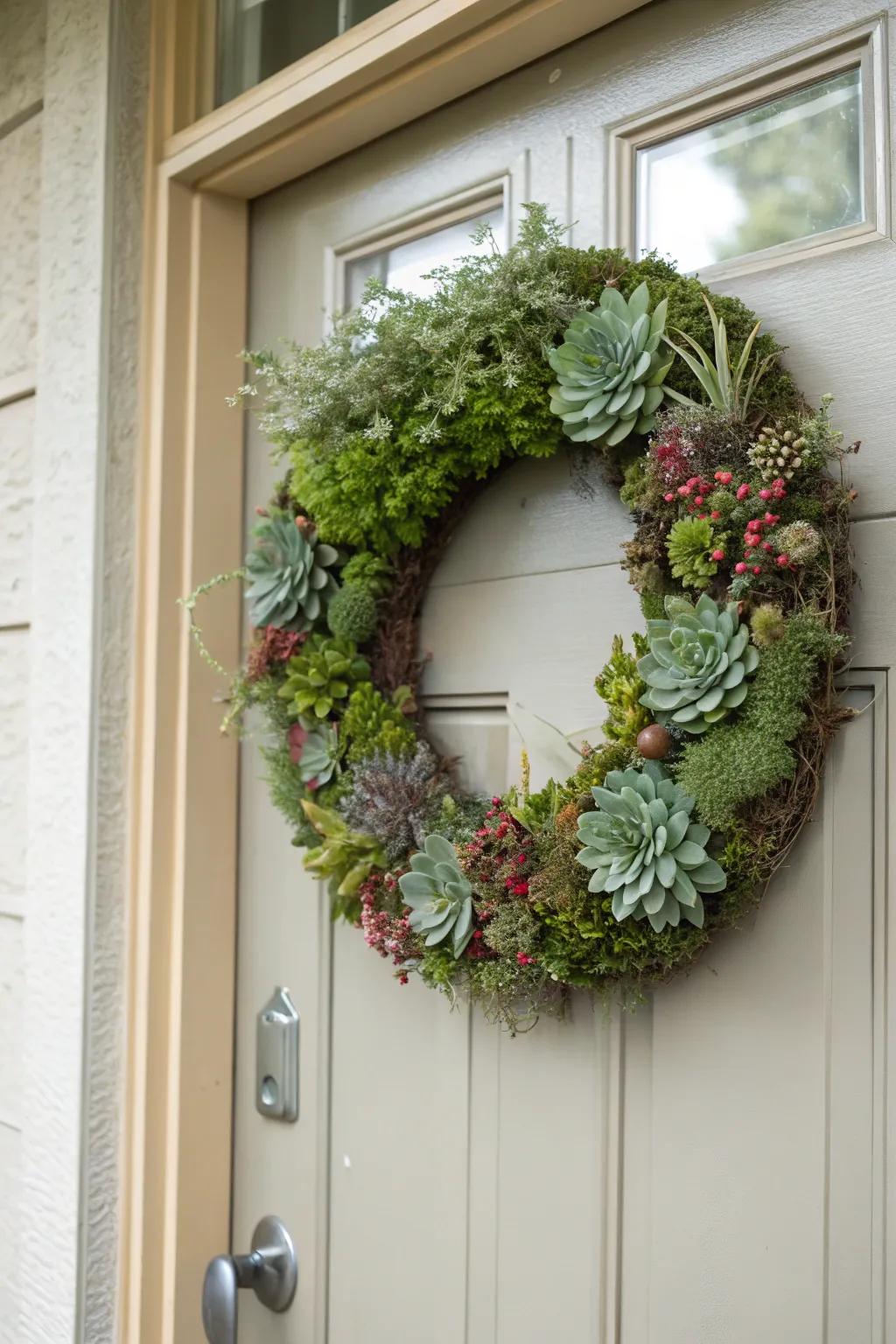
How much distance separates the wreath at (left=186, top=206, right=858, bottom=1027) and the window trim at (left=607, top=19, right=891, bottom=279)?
0.08 m

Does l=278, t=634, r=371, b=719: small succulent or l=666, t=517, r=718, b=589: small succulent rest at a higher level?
l=666, t=517, r=718, b=589: small succulent

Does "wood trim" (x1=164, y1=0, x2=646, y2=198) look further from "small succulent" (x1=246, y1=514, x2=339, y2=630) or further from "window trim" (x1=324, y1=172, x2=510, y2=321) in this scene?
"small succulent" (x1=246, y1=514, x2=339, y2=630)

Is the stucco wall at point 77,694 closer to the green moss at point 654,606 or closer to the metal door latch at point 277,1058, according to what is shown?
the metal door latch at point 277,1058

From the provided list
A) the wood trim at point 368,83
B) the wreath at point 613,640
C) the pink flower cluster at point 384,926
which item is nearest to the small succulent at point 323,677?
the wreath at point 613,640

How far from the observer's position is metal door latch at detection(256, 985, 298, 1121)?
1.28 meters

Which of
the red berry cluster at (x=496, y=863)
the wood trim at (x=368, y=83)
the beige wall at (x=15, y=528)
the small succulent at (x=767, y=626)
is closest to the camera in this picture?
the small succulent at (x=767, y=626)

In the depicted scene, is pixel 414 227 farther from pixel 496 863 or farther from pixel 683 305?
pixel 496 863

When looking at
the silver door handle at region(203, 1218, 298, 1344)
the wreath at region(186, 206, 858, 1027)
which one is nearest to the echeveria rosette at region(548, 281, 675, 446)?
the wreath at region(186, 206, 858, 1027)

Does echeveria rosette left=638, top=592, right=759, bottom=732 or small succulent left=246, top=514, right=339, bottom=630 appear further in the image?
small succulent left=246, top=514, right=339, bottom=630

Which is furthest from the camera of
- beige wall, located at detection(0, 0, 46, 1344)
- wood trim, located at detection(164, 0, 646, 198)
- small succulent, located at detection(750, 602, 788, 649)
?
beige wall, located at detection(0, 0, 46, 1344)

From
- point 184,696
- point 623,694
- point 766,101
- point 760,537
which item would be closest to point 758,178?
point 766,101

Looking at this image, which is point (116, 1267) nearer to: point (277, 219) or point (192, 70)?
point (277, 219)

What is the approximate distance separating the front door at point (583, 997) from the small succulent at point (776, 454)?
8 centimetres

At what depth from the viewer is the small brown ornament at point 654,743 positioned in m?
0.84
